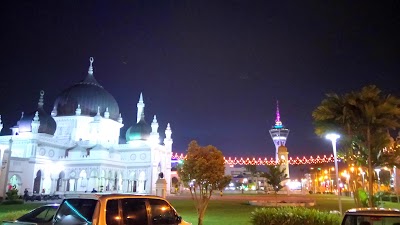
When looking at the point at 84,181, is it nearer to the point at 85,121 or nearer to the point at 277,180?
the point at 85,121

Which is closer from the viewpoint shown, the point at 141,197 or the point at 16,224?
the point at 16,224

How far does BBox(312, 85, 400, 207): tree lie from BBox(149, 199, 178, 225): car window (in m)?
15.5

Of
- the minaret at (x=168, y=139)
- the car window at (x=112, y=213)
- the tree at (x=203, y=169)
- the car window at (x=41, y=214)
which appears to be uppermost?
the minaret at (x=168, y=139)

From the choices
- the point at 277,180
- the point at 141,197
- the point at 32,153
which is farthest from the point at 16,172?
the point at 141,197

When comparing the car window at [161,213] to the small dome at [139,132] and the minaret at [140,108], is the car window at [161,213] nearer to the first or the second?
the small dome at [139,132]

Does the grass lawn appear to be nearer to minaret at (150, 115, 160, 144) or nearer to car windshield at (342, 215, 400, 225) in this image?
car windshield at (342, 215, 400, 225)

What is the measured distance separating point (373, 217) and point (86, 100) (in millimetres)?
75138

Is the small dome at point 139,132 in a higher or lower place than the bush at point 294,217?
higher

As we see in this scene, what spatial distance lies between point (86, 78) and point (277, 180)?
54592mm

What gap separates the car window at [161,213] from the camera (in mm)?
9195

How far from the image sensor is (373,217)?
7324 mm

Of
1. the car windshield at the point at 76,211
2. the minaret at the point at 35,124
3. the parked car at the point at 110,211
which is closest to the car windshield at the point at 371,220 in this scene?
the parked car at the point at 110,211

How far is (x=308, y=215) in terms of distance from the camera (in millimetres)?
15422

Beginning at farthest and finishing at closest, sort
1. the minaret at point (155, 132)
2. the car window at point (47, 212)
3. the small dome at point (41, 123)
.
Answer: the minaret at point (155, 132)
the small dome at point (41, 123)
the car window at point (47, 212)
